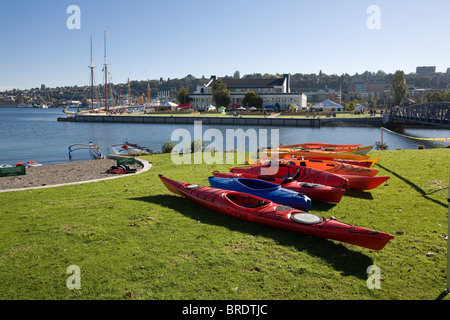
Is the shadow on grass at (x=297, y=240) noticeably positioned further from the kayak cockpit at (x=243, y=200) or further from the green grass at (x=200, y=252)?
the kayak cockpit at (x=243, y=200)

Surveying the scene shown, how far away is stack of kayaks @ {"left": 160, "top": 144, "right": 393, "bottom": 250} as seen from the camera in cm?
738

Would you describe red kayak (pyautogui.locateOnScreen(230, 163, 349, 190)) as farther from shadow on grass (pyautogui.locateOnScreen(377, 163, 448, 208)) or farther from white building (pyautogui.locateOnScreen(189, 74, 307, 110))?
white building (pyautogui.locateOnScreen(189, 74, 307, 110))

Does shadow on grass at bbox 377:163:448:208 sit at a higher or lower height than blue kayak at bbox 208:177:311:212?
lower

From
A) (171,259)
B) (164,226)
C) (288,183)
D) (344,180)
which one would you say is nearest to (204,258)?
(171,259)

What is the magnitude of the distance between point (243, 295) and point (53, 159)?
1387 inches

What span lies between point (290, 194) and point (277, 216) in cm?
167

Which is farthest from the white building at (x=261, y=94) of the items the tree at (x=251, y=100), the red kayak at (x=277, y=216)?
the red kayak at (x=277, y=216)

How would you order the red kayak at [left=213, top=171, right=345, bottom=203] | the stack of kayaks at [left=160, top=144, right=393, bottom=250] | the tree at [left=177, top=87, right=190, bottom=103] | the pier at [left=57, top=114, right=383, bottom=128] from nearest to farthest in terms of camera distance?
1. the stack of kayaks at [left=160, top=144, right=393, bottom=250]
2. the red kayak at [left=213, top=171, right=345, bottom=203]
3. the pier at [left=57, top=114, right=383, bottom=128]
4. the tree at [left=177, top=87, right=190, bottom=103]

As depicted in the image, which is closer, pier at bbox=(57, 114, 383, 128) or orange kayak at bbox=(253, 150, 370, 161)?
orange kayak at bbox=(253, 150, 370, 161)

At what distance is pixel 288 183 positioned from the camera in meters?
11.4

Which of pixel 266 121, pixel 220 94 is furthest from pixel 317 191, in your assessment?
pixel 220 94

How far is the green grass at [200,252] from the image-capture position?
5.77 meters

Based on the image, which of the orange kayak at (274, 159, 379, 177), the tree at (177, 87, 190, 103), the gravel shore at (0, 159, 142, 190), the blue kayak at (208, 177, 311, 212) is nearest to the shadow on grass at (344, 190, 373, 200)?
the orange kayak at (274, 159, 379, 177)

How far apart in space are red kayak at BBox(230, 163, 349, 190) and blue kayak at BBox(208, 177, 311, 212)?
120 cm
